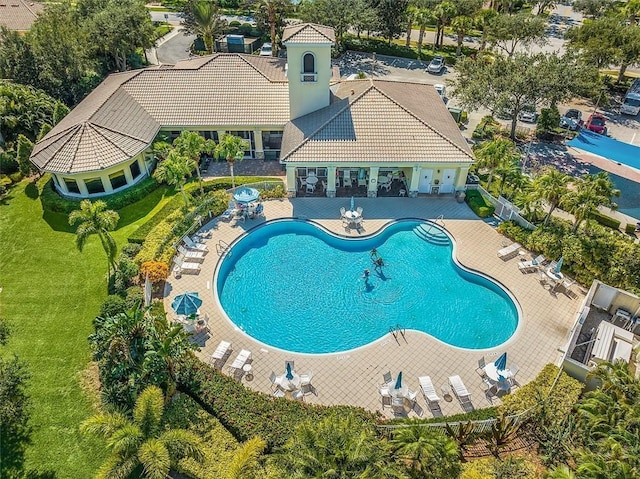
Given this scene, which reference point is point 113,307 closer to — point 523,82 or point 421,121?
point 421,121

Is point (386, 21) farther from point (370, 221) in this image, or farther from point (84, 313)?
point (84, 313)

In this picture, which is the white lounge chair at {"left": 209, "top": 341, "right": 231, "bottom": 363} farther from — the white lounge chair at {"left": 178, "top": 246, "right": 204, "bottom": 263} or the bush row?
the bush row

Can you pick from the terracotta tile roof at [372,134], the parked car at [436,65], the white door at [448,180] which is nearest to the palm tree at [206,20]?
the terracotta tile roof at [372,134]

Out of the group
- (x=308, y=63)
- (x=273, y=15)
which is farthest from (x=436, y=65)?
(x=308, y=63)

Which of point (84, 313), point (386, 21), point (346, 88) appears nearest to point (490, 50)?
point (386, 21)

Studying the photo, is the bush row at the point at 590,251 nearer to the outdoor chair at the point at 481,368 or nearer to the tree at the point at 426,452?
the outdoor chair at the point at 481,368
